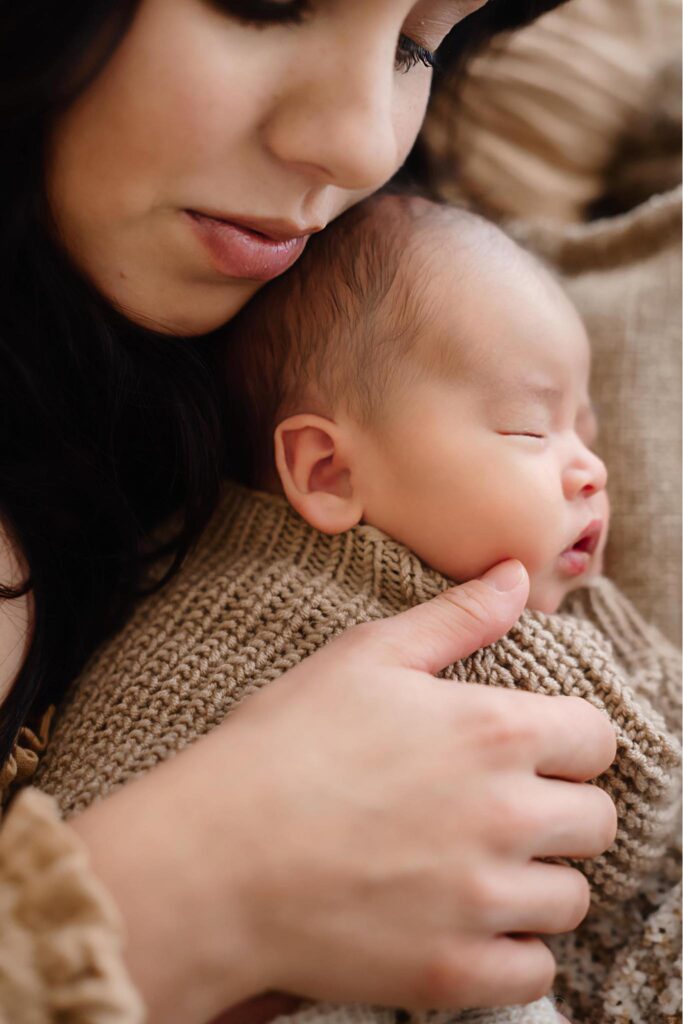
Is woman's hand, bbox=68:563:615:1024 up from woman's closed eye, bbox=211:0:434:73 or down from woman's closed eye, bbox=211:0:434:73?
down

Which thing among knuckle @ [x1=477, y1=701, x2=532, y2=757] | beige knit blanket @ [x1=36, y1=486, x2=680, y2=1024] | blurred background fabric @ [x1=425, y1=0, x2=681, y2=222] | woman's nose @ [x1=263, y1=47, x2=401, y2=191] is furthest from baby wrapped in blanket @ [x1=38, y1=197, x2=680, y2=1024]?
blurred background fabric @ [x1=425, y1=0, x2=681, y2=222]

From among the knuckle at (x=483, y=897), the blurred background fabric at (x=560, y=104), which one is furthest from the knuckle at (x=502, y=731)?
the blurred background fabric at (x=560, y=104)

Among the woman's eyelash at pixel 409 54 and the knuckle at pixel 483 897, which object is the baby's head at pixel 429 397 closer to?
the woman's eyelash at pixel 409 54

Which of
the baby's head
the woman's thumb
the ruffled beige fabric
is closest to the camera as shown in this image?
the ruffled beige fabric

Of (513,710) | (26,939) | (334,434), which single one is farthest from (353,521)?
(26,939)

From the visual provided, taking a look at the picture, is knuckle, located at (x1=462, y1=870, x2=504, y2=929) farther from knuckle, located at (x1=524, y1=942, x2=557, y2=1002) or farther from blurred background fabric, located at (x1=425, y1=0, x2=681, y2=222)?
blurred background fabric, located at (x1=425, y1=0, x2=681, y2=222)

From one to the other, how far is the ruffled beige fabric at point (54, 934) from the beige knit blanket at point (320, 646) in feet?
0.73

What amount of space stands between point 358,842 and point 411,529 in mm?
359

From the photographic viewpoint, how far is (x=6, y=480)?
0.96 m

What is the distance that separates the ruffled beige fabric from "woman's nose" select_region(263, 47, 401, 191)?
0.58m

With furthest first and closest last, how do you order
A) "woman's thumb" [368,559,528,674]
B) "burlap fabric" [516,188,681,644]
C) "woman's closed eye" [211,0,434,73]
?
1. "burlap fabric" [516,188,681,644]
2. "woman's thumb" [368,559,528,674]
3. "woman's closed eye" [211,0,434,73]

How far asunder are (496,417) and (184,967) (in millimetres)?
613

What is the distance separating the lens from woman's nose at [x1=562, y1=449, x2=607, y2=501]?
3.31 feet

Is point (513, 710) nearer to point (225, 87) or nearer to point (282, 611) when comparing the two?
point (282, 611)
